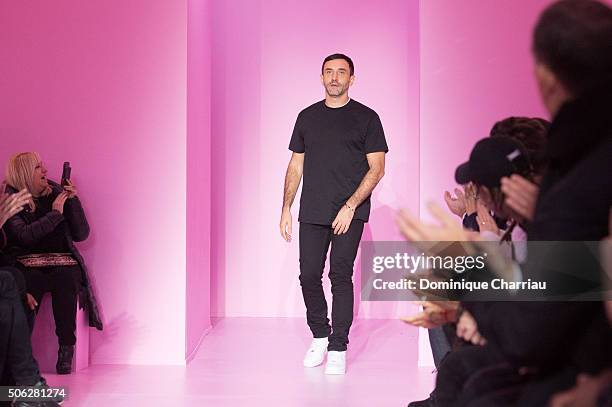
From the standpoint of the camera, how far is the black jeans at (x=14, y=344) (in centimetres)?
332

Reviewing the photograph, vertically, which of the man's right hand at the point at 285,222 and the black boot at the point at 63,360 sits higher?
the man's right hand at the point at 285,222

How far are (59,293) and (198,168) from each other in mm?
1157

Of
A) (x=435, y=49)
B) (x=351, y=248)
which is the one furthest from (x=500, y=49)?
(x=351, y=248)

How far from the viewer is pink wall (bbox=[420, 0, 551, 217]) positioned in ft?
14.3

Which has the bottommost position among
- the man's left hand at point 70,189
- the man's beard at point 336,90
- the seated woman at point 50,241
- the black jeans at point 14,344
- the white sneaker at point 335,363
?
the white sneaker at point 335,363

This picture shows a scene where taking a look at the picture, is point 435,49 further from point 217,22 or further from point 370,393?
point 217,22

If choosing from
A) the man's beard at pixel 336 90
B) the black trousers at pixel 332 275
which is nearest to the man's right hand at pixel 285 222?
the black trousers at pixel 332 275

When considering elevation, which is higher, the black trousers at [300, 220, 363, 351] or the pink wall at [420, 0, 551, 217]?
the pink wall at [420, 0, 551, 217]

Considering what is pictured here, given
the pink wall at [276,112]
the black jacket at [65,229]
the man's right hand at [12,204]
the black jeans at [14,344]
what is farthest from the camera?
the pink wall at [276,112]

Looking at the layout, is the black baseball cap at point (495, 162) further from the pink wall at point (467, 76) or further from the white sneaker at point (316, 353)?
the white sneaker at point (316, 353)

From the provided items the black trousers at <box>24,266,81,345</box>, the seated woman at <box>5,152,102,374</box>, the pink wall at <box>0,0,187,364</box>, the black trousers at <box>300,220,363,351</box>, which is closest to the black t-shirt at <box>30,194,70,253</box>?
the seated woman at <box>5,152,102,374</box>

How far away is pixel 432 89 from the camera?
173 inches

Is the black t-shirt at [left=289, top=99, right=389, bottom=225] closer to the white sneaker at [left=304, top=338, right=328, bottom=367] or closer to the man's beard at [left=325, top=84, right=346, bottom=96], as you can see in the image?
the man's beard at [left=325, top=84, right=346, bottom=96]

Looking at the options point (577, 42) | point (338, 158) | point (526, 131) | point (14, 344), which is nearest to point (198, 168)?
point (338, 158)
